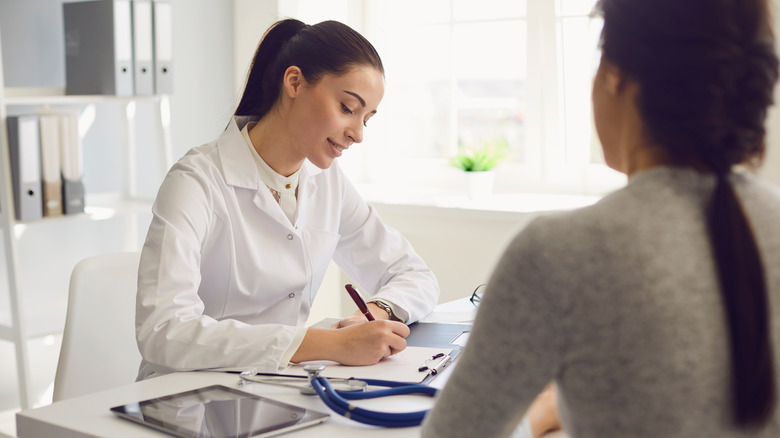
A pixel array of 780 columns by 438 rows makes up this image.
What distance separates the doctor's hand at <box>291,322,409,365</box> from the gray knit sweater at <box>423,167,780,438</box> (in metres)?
0.74

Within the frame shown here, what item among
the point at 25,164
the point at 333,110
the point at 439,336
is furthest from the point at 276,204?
the point at 25,164

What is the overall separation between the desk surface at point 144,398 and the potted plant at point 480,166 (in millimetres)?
1793

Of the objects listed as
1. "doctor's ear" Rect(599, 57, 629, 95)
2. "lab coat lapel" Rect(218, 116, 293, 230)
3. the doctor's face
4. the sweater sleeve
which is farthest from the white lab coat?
"doctor's ear" Rect(599, 57, 629, 95)

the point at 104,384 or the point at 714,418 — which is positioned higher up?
the point at 714,418

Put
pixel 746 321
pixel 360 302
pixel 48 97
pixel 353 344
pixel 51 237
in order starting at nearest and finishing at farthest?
pixel 746 321
pixel 353 344
pixel 360 302
pixel 48 97
pixel 51 237

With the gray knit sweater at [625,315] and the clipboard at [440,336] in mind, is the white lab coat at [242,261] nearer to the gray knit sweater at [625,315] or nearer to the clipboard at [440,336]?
the clipboard at [440,336]

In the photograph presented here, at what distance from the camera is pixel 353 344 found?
1.40m

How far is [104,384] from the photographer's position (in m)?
1.80

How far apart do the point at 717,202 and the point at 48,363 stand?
8.92 ft

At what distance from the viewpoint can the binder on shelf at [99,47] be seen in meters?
2.60

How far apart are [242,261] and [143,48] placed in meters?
1.25

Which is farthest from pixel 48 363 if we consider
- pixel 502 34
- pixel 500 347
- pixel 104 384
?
pixel 500 347

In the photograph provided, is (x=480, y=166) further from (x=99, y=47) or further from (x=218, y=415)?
(x=218, y=415)

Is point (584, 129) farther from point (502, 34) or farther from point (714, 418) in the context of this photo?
point (714, 418)
